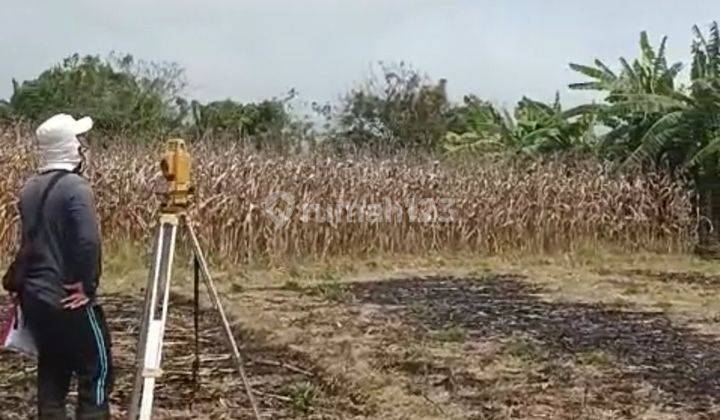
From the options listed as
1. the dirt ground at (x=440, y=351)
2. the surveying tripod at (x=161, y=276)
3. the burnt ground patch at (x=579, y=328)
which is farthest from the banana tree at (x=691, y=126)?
the surveying tripod at (x=161, y=276)

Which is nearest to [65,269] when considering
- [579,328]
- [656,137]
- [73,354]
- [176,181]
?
[73,354]

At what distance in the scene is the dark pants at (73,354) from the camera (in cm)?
375

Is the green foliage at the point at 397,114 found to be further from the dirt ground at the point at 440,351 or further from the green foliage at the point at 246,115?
the dirt ground at the point at 440,351

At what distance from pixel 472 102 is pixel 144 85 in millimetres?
8018

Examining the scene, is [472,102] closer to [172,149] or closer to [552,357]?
[552,357]

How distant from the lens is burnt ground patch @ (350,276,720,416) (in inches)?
228

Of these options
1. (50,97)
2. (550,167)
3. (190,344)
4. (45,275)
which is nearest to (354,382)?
(190,344)

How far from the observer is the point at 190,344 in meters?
6.96

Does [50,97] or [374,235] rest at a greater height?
[50,97]

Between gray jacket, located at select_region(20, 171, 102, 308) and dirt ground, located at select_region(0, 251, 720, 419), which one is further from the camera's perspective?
dirt ground, located at select_region(0, 251, 720, 419)

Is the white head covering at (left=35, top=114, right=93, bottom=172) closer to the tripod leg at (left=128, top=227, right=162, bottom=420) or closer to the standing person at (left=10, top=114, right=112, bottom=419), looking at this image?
the standing person at (left=10, top=114, right=112, bottom=419)

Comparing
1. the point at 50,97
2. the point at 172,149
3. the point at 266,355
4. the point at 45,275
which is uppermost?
the point at 50,97

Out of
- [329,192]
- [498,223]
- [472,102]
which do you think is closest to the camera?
[329,192]

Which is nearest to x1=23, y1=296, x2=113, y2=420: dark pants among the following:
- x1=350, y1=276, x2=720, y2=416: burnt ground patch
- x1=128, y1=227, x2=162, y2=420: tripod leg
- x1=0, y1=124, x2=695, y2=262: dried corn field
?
x1=128, y1=227, x2=162, y2=420: tripod leg
